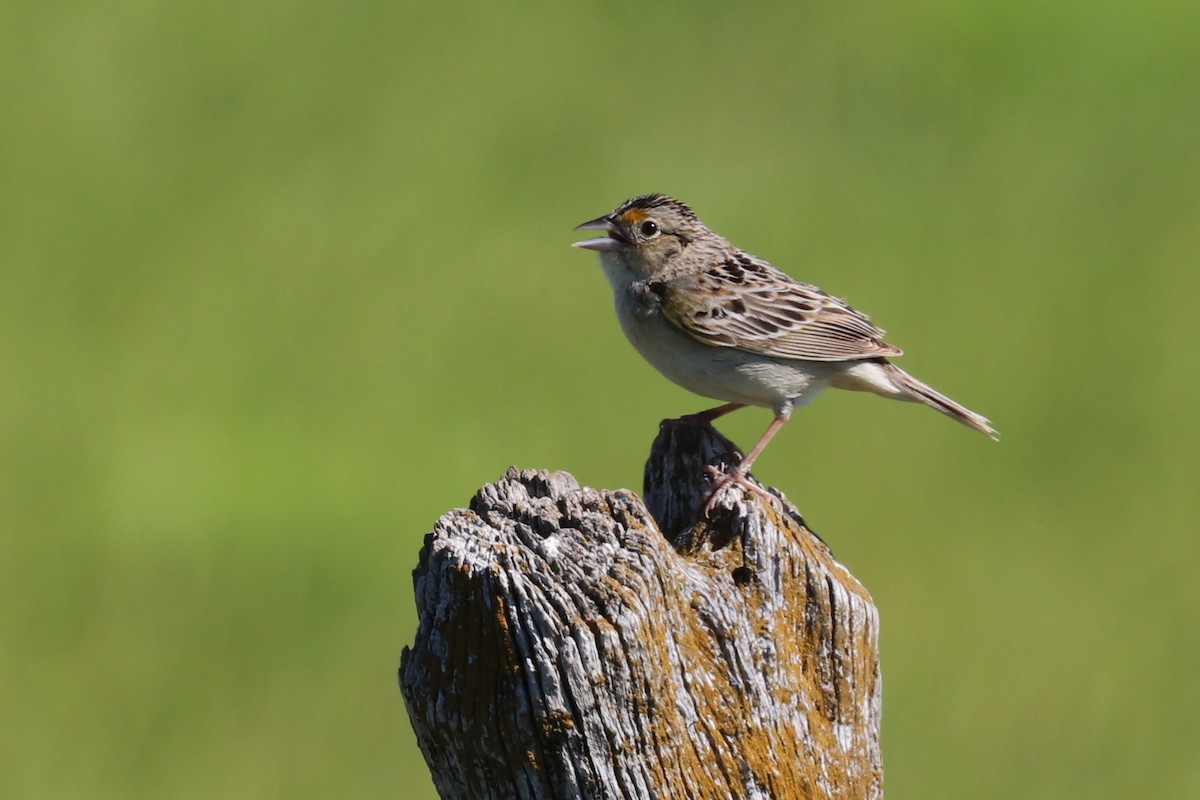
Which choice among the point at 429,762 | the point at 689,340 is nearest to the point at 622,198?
the point at 689,340

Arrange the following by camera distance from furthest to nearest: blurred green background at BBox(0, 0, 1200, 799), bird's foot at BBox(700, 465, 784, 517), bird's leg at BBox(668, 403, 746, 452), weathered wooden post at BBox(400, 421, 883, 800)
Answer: blurred green background at BBox(0, 0, 1200, 799) → bird's leg at BBox(668, 403, 746, 452) → bird's foot at BBox(700, 465, 784, 517) → weathered wooden post at BBox(400, 421, 883, 800)

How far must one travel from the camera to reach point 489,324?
38.3 ft

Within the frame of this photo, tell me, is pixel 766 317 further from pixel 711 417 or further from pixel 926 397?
pixel 926 397

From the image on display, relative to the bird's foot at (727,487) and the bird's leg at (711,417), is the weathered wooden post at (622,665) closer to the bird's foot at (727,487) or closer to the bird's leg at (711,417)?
the bird's foot at (727,487)

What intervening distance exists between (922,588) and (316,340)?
13.7 ft

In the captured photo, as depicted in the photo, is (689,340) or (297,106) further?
(297,106)

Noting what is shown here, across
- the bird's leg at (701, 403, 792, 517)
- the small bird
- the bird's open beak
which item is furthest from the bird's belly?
the bird's leg at (701, 403, 792, 517)

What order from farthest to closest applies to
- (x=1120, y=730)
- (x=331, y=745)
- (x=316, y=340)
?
(x=316, y=340)
(x=1120, y=730)
(x=331, y=745)

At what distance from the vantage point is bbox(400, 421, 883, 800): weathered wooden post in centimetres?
352

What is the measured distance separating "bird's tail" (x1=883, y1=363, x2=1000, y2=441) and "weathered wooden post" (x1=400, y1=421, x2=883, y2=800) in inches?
122

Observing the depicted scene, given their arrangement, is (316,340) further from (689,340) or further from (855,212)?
(689,340)

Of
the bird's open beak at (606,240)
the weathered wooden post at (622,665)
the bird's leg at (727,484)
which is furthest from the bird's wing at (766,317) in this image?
the weathered wooden post at (622,665)

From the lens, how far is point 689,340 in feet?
21.6

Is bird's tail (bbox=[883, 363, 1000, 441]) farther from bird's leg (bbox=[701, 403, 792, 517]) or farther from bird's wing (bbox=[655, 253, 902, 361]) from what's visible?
bird's leg (bbox=[701, 403, 792, 517])
